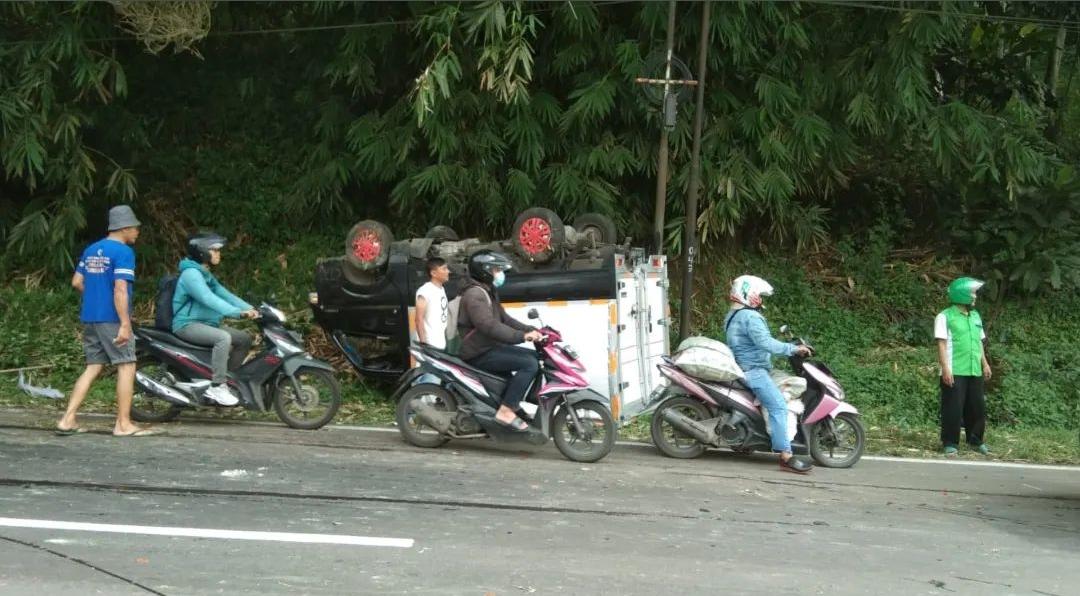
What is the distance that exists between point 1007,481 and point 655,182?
6872mm

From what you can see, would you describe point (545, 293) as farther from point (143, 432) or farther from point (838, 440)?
point (143, 432)

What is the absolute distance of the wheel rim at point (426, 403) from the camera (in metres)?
9.73

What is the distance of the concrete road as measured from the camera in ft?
19.9

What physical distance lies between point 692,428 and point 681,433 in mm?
171

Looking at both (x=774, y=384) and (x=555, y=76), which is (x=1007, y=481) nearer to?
(x=774, y=384)

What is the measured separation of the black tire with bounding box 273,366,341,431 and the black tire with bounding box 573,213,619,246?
337 cm

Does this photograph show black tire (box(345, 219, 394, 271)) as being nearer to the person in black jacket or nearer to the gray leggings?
the gray leggings

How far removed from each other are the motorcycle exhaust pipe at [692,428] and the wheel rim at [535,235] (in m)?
2.42

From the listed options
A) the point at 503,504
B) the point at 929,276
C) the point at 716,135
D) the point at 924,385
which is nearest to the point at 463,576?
the point at 503,504

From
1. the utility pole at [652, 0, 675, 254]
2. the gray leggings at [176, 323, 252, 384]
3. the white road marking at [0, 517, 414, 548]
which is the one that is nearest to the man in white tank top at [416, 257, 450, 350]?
the gray leggings at [176, 323, 252, 384]

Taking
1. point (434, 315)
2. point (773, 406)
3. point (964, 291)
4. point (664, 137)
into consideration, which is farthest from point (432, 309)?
point (964, 291)

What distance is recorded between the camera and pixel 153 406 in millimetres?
10633

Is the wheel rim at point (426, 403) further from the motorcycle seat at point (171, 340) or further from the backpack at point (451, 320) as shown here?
the motorcycle seat at point (171, 340)

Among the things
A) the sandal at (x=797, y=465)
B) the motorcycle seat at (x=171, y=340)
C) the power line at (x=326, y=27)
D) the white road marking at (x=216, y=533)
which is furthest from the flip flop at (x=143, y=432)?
the power line at (x=326, y=27)
